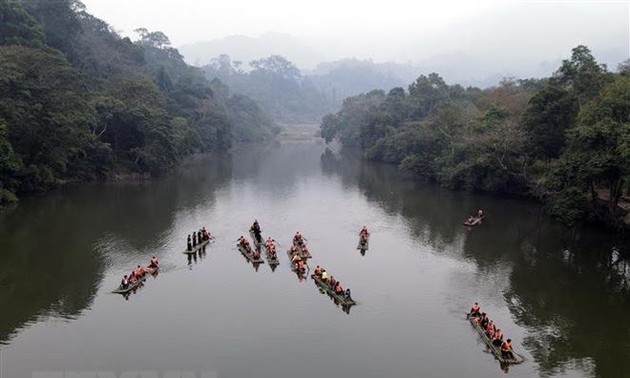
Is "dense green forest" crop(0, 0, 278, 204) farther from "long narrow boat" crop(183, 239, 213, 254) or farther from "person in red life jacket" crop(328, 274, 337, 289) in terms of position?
"person in red life jacket" crop(328, 274, 337, 289)

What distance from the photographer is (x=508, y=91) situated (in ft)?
235

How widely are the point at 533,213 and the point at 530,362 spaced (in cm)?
2599

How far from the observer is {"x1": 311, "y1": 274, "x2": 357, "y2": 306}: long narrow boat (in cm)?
2416

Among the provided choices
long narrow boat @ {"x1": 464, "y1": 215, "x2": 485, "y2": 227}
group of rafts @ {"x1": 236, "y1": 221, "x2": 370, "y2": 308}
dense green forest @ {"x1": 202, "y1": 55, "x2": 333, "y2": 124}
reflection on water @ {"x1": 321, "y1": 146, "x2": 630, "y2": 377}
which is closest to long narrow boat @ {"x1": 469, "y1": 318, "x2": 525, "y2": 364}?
reflection on water @ {"x1": 321, "y1": 146, "x2": 630, "y2": 377}

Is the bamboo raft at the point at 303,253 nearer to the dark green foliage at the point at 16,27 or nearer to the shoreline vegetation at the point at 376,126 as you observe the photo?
the shoreline vegetation at the point at 376,126

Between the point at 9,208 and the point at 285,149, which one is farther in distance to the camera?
the point at 285,149

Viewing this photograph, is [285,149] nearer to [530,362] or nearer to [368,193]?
[368,193]

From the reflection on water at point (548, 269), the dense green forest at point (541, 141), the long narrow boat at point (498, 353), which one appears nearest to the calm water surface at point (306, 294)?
the reflection on water at point (548, 269)

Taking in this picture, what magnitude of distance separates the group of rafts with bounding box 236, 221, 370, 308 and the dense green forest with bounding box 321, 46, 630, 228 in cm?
1275

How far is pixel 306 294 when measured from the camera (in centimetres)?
2541

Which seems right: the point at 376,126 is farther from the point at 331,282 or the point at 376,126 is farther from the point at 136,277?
the point at 136,277

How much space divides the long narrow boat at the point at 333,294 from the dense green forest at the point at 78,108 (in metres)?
23.6

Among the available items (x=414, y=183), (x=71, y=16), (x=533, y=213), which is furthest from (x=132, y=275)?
(x=71, y=16)

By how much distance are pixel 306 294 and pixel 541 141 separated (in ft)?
87.0
